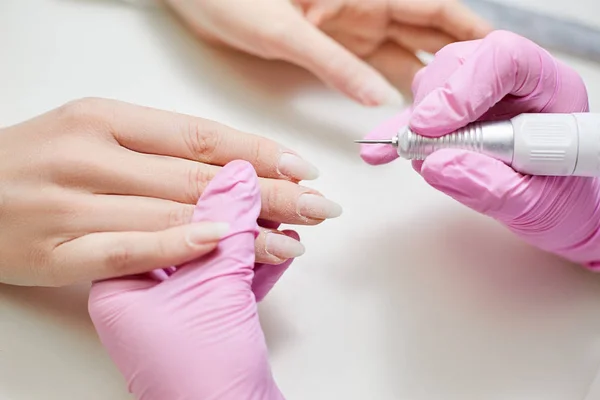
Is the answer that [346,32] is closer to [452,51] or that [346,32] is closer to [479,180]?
[452,51]

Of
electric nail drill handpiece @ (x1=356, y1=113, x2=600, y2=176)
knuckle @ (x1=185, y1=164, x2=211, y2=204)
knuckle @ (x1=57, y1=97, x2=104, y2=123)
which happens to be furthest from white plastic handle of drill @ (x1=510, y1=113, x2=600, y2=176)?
knuckle @ (x1=57, y1=97, x2=104, y2=123)

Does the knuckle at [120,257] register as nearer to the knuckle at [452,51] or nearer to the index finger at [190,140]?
the index finger at [190,140]

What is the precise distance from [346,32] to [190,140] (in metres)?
0.40

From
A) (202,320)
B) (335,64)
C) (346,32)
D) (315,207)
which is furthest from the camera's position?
(346,32)

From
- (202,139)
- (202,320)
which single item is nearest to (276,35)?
(202,139)

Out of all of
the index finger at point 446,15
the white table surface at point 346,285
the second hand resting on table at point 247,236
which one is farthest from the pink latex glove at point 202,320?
the index finger at point 446,15

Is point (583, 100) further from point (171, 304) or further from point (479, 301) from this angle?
point (171, 304)

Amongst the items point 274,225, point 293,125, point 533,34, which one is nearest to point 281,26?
point 293,125

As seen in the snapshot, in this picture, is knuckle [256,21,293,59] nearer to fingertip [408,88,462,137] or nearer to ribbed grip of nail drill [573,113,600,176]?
fingertip [408,88,462,137]

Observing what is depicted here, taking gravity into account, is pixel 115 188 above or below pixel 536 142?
below

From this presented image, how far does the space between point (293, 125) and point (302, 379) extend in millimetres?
391

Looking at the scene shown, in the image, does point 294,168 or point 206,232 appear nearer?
point 206,232

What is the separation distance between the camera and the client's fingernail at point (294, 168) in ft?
2.53

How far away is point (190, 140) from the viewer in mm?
766
